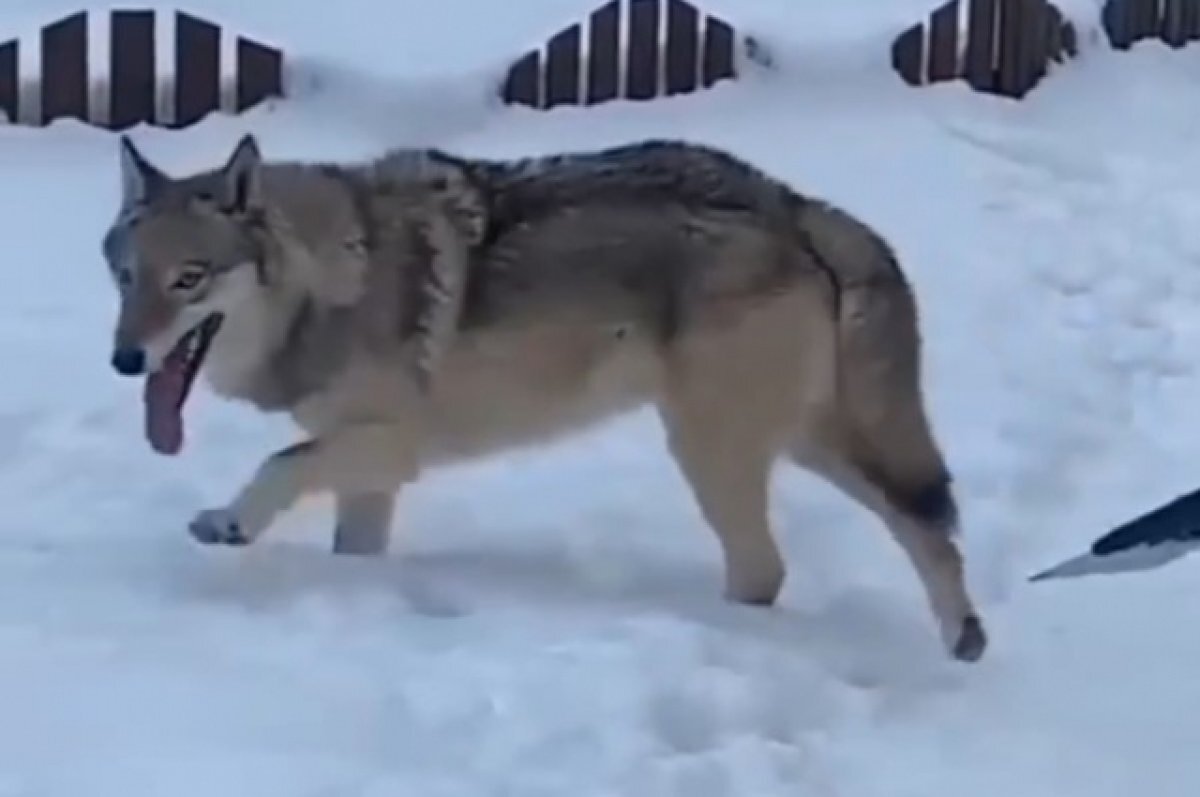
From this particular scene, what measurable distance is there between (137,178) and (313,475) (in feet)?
2.26

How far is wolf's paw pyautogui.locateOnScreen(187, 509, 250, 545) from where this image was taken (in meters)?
5.93

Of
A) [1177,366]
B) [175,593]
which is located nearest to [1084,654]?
[175,593]

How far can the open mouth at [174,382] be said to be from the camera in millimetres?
5703

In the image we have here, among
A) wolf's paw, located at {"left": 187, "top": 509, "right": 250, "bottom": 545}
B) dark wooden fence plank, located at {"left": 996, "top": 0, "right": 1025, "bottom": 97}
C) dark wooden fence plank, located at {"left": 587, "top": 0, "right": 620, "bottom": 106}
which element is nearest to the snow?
wolf's paw, located at {"left": 187, "top": 509, "right": 250, "bottom": 545}

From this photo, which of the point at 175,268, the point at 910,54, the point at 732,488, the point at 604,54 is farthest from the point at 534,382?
the point at 910,54

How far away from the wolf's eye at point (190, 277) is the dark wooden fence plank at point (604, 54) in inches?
230

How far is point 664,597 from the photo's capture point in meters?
6.05

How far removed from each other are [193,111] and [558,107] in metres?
1.44

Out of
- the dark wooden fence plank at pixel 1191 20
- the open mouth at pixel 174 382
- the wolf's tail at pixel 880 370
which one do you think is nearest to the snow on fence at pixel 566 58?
the dark wooden fence plank at pixel 1191 20

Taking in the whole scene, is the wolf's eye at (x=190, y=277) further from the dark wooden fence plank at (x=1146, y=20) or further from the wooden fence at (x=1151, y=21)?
the dark wooden fence plank at (x=1146, y=20)

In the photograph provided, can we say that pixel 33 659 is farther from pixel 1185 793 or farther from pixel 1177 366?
pixel 1177 366

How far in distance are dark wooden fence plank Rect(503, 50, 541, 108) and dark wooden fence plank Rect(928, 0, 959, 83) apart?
1.95m

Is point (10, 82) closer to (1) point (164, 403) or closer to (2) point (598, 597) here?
(1) point (164, 403)

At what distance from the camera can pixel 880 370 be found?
6016 mm
